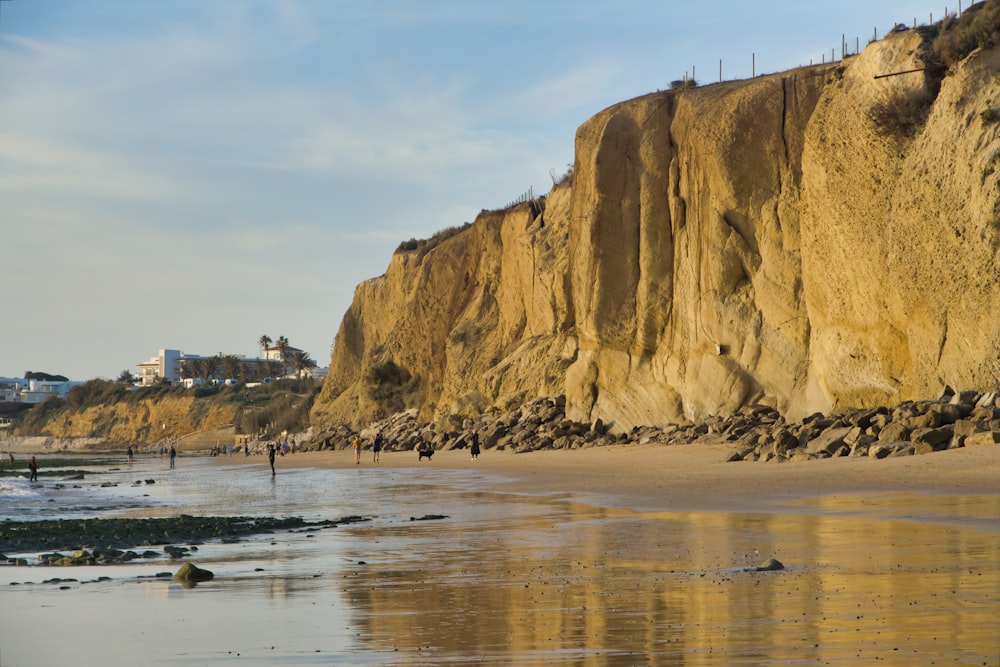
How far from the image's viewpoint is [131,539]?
15.1 m

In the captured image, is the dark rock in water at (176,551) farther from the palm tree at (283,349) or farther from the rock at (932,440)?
the palm tree at (283,349)

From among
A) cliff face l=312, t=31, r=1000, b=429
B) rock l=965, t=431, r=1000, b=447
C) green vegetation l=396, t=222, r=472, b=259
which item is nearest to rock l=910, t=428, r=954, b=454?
rock l=965, t=431, r=1000, b=447

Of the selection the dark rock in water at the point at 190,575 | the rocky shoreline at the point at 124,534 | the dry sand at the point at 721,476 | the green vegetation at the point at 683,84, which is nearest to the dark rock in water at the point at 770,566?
the dark rock in water at the point at 190,575

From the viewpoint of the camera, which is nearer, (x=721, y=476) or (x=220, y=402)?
(x=721, y=476)

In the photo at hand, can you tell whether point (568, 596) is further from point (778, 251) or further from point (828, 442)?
point (778, 251)

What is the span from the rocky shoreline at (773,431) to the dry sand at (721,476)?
614 mm

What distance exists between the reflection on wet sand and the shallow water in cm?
2

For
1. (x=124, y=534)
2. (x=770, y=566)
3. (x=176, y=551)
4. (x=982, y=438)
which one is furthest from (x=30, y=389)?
(x=770, y=566)

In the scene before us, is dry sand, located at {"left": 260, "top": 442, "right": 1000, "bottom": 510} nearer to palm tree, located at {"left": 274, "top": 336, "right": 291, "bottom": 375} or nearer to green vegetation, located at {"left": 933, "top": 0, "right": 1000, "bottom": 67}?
green vegetation, located at {"left": 933, "top": 0, "right": 1000, "bottom": 67}

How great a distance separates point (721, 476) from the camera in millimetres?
20672

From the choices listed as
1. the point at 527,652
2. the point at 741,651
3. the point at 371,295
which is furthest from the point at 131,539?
the point at 371,295

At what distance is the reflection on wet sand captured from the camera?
19.1 feet

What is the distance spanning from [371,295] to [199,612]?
62.4 meters

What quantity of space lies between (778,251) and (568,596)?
2477 cm
